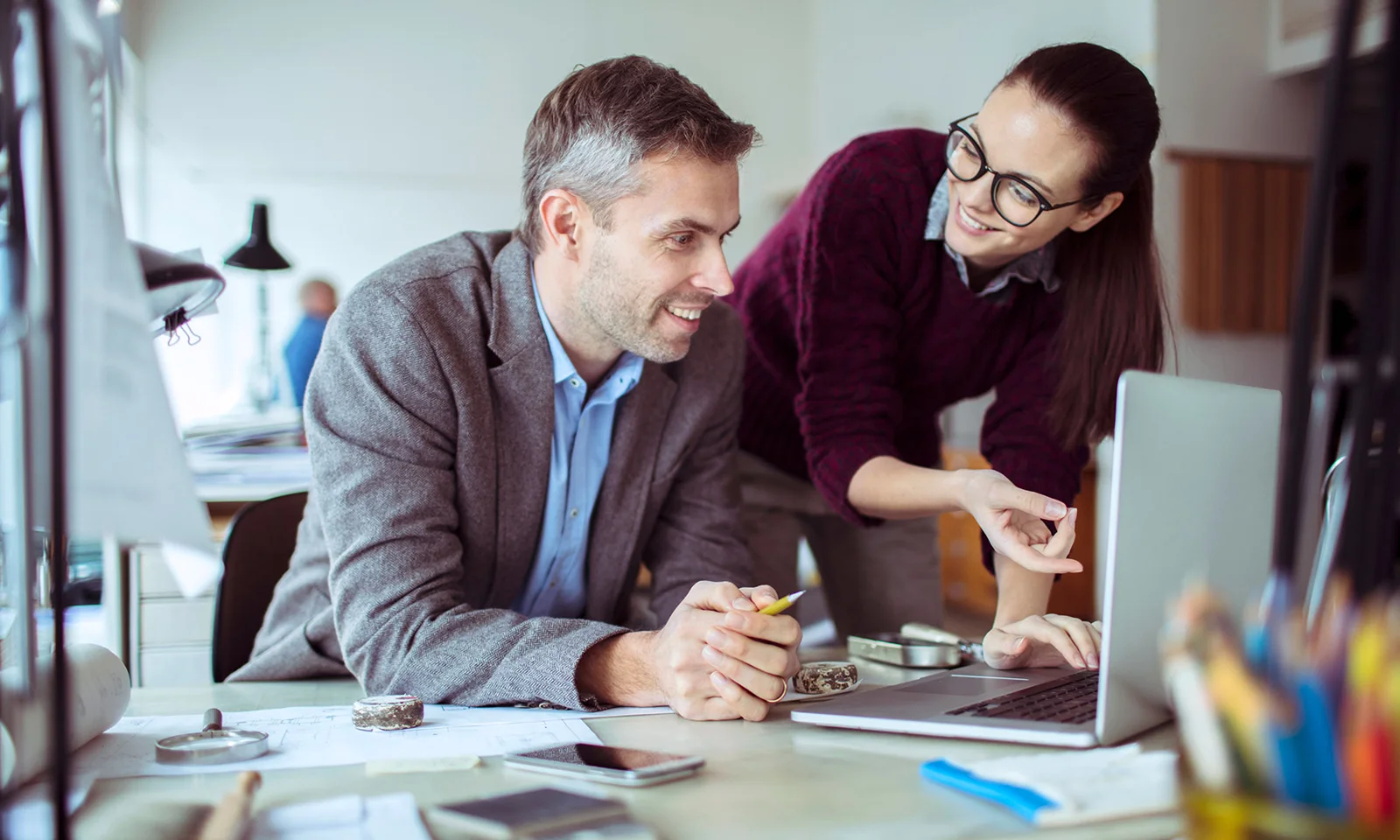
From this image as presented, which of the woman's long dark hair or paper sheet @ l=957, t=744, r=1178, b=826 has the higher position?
the woman's long dark hair

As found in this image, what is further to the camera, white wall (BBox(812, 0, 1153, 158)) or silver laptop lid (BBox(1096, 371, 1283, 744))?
white wall (BBox(812, 0, 1153, 158))

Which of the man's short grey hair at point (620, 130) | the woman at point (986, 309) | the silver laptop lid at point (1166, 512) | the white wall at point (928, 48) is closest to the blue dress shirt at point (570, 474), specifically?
the man's short grey hair at point (620, 130)

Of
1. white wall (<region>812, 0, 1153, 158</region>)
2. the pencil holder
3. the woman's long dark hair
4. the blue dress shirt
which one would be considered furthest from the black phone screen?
white wall (<region>812, 0, 1153, 158</region>)

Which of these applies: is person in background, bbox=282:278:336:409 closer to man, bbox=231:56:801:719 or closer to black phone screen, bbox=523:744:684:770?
man, bbox=231:56:801:719

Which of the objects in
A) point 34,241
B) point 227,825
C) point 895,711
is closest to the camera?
point 227,825

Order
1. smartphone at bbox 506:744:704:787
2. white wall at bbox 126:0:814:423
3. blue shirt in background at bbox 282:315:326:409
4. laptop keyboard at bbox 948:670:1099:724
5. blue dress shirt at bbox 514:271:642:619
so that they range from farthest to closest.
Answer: white wall at bbox 126:0:814:423 → blue shirt in background at bbox 282:315:326:409 → blue dress shirt at bbox 514:271:642:619 → laptop keyboard at bbox 948:670:1099:724 → smartphone at bbox 506:744:704:787

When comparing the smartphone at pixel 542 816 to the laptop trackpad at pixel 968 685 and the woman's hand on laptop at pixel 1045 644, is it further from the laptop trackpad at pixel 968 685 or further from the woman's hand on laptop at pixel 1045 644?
the woman's hand on laptop at pixel 1045 644

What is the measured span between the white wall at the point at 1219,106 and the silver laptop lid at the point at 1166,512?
3.42 metres

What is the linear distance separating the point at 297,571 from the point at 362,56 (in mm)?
5591

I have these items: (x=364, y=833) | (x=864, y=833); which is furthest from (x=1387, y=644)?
(x=364, y=833)

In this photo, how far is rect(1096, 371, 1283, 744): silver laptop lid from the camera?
812mm

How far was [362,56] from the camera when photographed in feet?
21.0

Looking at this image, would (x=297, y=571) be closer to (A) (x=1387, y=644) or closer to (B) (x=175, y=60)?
(A) (x=1387, y=644)

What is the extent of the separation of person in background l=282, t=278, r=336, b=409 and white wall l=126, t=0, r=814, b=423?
0.92 ft
